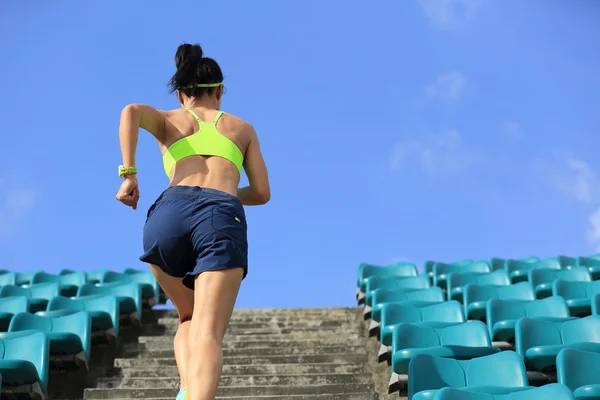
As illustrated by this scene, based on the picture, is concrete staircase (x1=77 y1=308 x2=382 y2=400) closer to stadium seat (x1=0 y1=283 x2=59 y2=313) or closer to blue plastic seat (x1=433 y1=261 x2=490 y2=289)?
stadium seat (x1=0 y1=283 x2=59 y2=313)

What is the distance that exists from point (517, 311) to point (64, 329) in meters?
3.64

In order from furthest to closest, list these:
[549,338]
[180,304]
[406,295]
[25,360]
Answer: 1. [406,295]
2. [549,338]
3. [25,360]
4. [180,304]

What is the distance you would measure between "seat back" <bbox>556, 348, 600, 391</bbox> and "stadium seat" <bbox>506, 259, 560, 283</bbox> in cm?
477

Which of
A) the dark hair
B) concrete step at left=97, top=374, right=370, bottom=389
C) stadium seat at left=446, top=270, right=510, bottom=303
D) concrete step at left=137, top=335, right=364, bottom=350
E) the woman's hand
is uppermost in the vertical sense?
stadium seat at left=446, top=270, right=510, bottom=303

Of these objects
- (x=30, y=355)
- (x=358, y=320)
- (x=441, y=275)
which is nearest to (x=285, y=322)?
(x=358, y=320)

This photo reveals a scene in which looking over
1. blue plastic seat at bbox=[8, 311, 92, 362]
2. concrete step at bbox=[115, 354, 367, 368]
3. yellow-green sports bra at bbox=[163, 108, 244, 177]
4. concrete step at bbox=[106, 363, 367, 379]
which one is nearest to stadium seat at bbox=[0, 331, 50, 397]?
blue plastic seat at bbox=[8, 311, 92, 362]

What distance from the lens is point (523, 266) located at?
34.0ft

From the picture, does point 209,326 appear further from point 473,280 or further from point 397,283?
point 473,280

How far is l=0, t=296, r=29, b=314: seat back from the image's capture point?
303 inches

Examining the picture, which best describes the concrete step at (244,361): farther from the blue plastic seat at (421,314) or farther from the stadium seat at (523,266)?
the stadium seat at (523,266)

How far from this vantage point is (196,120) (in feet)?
11.5

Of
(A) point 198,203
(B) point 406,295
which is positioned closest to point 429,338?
(B) point 406,295

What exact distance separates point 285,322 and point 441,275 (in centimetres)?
219

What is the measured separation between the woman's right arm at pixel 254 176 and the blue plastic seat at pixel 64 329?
9.70ft
